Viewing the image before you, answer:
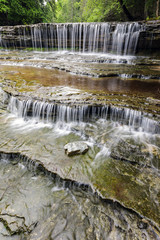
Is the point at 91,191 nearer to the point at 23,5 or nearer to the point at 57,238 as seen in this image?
the point at 57,238

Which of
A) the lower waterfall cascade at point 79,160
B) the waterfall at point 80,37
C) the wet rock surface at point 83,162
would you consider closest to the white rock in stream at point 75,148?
the lower waterfall cascade at point 79,160

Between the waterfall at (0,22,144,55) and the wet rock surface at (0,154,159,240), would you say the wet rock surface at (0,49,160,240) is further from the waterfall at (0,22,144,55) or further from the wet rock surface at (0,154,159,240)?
the waterfall at (0,22,144,55)

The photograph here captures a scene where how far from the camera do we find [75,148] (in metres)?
3.43

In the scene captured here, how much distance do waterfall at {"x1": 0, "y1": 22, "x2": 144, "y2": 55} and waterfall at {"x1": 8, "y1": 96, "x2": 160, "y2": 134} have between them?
424 inches

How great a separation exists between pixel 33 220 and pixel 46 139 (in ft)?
6.65

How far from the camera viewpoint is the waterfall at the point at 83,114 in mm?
3990

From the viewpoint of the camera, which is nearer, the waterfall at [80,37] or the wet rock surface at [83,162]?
the wet rock surface at [83,162]

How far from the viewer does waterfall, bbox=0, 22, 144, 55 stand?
1223 cm

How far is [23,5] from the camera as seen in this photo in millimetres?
19641

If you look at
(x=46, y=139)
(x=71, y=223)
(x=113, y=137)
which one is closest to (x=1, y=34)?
(x=46, y=139)

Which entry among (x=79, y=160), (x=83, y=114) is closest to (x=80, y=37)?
(x=83, y=114)

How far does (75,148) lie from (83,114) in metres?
1.42

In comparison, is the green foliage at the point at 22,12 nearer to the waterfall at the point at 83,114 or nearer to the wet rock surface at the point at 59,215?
the waterfall at the point at 83,114

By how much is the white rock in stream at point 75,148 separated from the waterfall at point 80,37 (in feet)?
40.3
